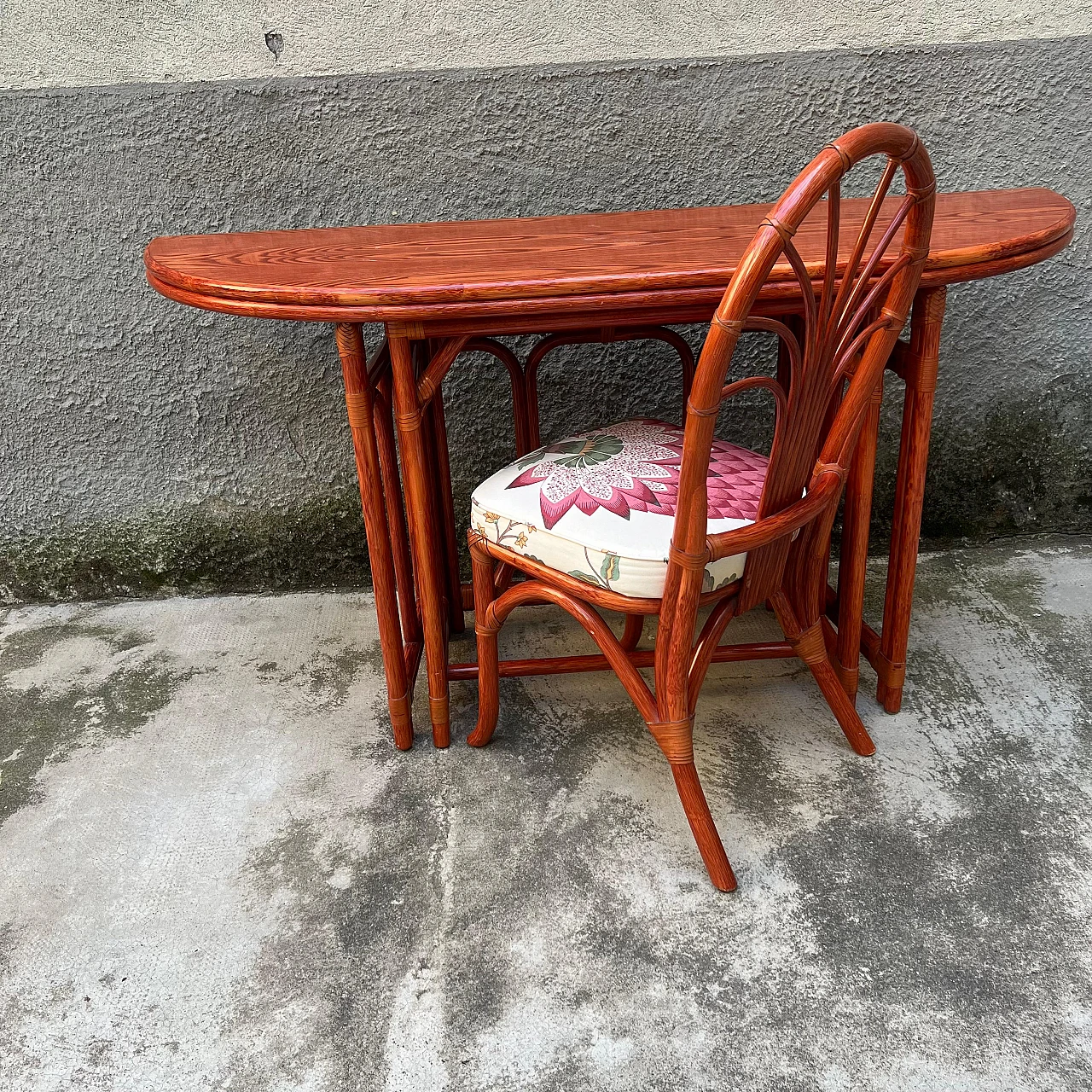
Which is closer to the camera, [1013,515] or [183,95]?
[183,95]

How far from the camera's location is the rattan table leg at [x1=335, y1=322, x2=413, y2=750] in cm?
148

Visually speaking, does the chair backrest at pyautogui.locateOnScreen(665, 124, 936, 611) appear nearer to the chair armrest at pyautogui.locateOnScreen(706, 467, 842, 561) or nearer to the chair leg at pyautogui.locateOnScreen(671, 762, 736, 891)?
the chair armrest at pyautogui.locateOnScreen(706, 467, 842, 561)

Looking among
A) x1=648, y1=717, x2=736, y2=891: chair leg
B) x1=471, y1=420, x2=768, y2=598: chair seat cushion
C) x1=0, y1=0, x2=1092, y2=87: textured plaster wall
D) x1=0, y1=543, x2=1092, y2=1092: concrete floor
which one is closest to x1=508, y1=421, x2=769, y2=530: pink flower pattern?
x1=471, y1=420, x2=768, y2=598: chair seat cushion

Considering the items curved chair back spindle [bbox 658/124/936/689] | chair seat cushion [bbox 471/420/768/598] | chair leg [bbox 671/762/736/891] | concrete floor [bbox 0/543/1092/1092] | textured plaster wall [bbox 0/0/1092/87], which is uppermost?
textured plaster wall [bbox 0/0/1092/87]

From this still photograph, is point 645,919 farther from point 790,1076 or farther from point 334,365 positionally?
point 334,365

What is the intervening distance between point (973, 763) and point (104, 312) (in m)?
1.94

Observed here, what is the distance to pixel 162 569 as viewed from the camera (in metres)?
2.34

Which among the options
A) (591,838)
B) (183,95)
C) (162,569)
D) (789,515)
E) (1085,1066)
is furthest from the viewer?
(162,569)

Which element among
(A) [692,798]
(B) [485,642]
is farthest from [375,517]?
(A) [692,798]

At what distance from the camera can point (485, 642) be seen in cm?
167

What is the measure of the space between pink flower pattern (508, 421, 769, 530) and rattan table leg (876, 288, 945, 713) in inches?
9.8

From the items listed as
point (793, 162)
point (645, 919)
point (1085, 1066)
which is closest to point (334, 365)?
point (793, 162)

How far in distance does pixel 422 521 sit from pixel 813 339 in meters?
0.70

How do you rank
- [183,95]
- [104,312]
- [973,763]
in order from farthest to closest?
[104,312]
[183,95]
[973,763]
